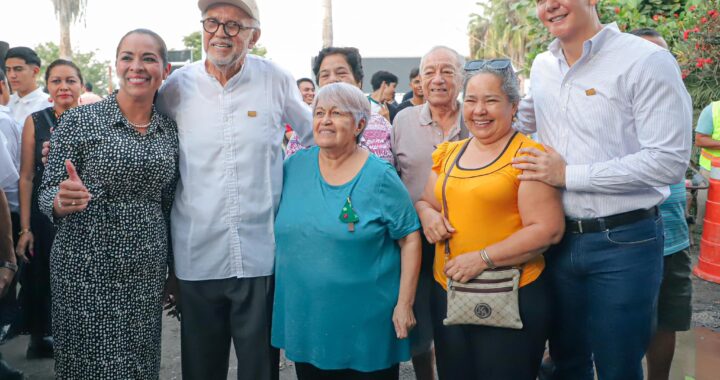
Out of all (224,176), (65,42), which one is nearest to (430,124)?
(224,176)

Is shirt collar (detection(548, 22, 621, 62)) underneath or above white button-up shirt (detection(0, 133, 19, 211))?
above

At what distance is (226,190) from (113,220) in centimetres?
52

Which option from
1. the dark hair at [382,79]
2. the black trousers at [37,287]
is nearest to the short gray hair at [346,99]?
the black trousers at [37,287]

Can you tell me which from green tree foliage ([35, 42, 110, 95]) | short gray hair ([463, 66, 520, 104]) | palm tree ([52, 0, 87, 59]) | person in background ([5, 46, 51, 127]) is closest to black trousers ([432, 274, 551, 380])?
short gray hair ([463, 66, 520, 104])

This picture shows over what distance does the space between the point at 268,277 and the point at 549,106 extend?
1543mm

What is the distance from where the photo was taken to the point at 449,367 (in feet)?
8.33

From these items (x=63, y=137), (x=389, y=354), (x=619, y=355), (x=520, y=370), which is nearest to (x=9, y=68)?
(x=63, y=137)

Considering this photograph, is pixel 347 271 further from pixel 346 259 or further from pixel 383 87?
pixel 383 87

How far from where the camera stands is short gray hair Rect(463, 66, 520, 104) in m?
2.41

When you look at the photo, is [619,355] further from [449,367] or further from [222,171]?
[222,171]

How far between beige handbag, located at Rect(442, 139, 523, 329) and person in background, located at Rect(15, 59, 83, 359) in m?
2.76

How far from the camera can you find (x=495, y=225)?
238 cm

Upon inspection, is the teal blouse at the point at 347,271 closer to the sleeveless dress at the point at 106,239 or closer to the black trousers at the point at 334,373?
the black trousers at the point at 334,373

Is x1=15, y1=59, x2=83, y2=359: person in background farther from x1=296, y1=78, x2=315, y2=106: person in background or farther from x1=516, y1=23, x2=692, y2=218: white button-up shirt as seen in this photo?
x1=296, y1=78, x2=315, y2=106: person in background
